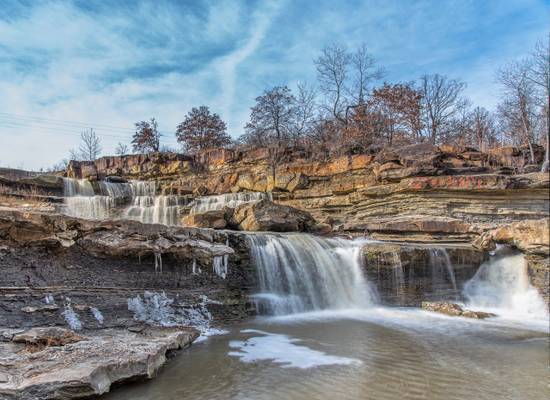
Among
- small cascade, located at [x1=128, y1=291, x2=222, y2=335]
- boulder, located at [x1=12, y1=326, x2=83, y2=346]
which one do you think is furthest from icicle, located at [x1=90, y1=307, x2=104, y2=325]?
boulder, located at [x1=12, y1=326, x2=83, y2=346]

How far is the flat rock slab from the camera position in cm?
435

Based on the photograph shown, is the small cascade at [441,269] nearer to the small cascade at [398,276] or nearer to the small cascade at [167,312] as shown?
the small cascade at [398,276]

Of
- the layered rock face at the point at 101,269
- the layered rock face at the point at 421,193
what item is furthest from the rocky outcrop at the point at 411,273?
the layered rock face at the point at 101,269

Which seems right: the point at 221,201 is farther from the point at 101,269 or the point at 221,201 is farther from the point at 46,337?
the point at 46,337

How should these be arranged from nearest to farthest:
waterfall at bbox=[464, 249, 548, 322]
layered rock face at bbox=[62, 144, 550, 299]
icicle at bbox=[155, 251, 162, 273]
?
icicle at bbox=[155, 251, 162, 273], waterfall at bbox=[464, 249, 548, 322], layered rock face at bbox=[62, 144, 550, 299]

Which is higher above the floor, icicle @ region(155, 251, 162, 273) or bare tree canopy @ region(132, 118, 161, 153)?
bare tree canopy @ region(132, 118, 161, 153)

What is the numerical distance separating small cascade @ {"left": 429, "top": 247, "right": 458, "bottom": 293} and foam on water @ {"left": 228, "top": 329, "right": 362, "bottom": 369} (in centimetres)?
665

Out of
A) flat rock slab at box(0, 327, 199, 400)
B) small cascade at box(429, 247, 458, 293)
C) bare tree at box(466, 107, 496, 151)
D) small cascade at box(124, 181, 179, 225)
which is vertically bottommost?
flat rock slab at box(0, 327, 199, 400)

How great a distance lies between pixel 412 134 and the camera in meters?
27.2

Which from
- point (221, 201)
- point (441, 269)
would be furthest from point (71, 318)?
point (221, 201)

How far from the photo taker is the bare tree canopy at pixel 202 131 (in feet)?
103

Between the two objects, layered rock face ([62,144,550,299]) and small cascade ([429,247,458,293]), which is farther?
layered rock face ([62,144,550,299])

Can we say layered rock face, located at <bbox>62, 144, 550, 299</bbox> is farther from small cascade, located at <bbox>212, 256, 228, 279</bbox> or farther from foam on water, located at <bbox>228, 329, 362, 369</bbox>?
foam on water, located at <bbox>228, 329, 362, 369</bbox>

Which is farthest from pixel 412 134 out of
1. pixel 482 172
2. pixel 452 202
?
pixel 452 202
